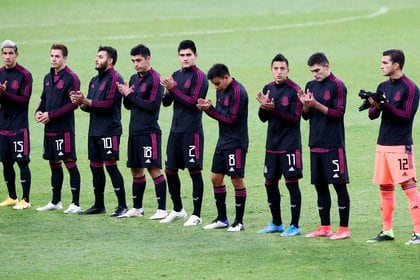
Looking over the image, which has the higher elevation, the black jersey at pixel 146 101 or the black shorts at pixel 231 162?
the black jersey at pixel 146 101

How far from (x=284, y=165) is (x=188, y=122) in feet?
5.87

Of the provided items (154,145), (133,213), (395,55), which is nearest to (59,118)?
(154,145)

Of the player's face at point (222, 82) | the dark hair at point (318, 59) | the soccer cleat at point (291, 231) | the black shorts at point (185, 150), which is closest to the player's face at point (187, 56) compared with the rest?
the player's face at point (222, 82)

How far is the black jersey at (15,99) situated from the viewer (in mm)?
19031

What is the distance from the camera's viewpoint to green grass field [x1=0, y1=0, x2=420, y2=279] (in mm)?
15086

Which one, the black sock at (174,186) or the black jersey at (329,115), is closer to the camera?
the black jersey at (329,115)

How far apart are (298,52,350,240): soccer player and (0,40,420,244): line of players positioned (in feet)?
0.04

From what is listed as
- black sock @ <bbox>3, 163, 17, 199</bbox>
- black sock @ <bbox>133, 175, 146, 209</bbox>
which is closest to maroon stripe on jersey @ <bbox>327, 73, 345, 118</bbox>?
black sock @ <bbox>133, 175, 146, 209</bbox>

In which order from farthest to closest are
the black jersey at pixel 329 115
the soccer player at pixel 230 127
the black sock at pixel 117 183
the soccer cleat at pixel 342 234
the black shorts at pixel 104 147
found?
1. the black sock at pixel 117 183
2. the black shorts at pixel 104 147
3. the soccer player at pixel 230 127
4. the soccer cleat at pixel 342 234
5. the black jersey at pixel 329 115

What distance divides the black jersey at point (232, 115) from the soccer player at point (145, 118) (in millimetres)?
1255

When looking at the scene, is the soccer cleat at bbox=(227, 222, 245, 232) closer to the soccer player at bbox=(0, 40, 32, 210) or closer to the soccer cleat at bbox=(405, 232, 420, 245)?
the soccer cleat at bbox=(405, 232, 420, 245)

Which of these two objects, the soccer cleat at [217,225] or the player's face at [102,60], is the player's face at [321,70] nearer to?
the soccer cleat at [217,225]

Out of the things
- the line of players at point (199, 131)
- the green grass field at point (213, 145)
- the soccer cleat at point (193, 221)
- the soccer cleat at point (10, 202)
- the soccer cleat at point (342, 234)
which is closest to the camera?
the green grass field at point (213, 145)

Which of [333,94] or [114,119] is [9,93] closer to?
[114,119]
